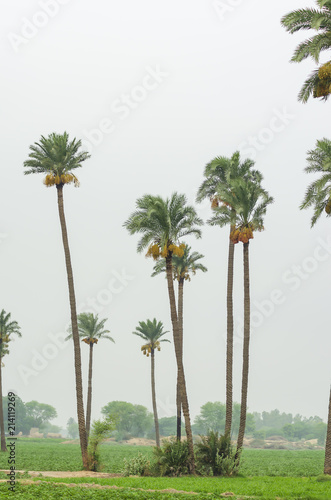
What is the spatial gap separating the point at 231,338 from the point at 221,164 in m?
11.9

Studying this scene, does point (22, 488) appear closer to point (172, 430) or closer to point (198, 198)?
point (198, 198)

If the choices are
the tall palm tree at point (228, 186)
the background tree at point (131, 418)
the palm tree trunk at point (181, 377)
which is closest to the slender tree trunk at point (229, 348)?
the tall palm tree at point (228, 186)

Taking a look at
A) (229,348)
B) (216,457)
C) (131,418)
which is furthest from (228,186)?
(131,418)

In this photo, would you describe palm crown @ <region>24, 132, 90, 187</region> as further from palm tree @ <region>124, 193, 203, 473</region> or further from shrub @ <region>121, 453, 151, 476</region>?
shrub @ <region>121, 453, 151, 476</region>

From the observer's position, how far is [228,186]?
35219mm

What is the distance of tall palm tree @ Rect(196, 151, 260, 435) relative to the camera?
108 feet

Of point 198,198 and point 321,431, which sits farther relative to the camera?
point 321,431

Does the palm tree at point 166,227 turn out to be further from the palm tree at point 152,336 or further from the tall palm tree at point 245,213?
the palm tree at point 152,336

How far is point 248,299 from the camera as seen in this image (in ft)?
106

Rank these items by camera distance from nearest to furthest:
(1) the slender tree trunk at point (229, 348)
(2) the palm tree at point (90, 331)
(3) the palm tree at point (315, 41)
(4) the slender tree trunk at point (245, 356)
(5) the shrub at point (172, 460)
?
(3) the palm tree at point (315, 41) → (5) the shrub at point (172, 460) → (4) the slender tree trunk at point (245, 356) → (1) the slender tree trunk at point (229, 348) → (2) the palm tree at point (90, 331)

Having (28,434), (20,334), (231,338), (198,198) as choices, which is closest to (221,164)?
(198,198)

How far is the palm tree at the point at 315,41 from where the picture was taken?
21.1m

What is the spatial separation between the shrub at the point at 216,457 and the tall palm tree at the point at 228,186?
376 cm

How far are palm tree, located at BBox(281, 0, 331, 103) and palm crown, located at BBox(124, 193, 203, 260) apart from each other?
401 inches
